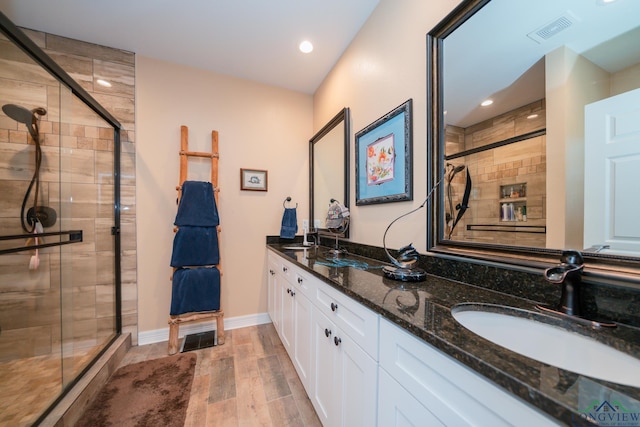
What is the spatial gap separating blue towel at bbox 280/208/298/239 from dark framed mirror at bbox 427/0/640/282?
62.8 inches

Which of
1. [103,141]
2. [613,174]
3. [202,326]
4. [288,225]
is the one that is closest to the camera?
[613,174]

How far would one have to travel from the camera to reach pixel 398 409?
0.67m

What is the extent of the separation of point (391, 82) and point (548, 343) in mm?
1484

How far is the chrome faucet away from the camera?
0.66 metres

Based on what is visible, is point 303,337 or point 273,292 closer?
point 303,337

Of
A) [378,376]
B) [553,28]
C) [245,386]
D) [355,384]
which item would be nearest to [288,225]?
[245,386]

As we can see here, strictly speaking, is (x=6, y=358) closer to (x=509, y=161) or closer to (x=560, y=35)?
(x=509, y=161)

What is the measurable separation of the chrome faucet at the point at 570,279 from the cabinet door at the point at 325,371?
79 cm

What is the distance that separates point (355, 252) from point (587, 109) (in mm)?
1410

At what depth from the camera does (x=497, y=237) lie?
942 millimetres

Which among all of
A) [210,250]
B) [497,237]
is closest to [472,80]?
[497,237]

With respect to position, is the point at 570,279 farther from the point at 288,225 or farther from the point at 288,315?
the point at 288,225

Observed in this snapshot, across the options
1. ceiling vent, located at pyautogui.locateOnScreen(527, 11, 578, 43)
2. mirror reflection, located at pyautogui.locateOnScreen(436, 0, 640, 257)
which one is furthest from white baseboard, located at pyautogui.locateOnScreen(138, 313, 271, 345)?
ceiling vent, located at pyautogui.locateOnScreen(527, 11, 578, 43)

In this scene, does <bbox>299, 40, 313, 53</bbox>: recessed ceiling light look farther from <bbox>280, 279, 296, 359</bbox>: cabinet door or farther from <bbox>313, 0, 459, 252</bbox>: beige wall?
<bbox>280, 279, 296, 359</bbox>: cabinet door
